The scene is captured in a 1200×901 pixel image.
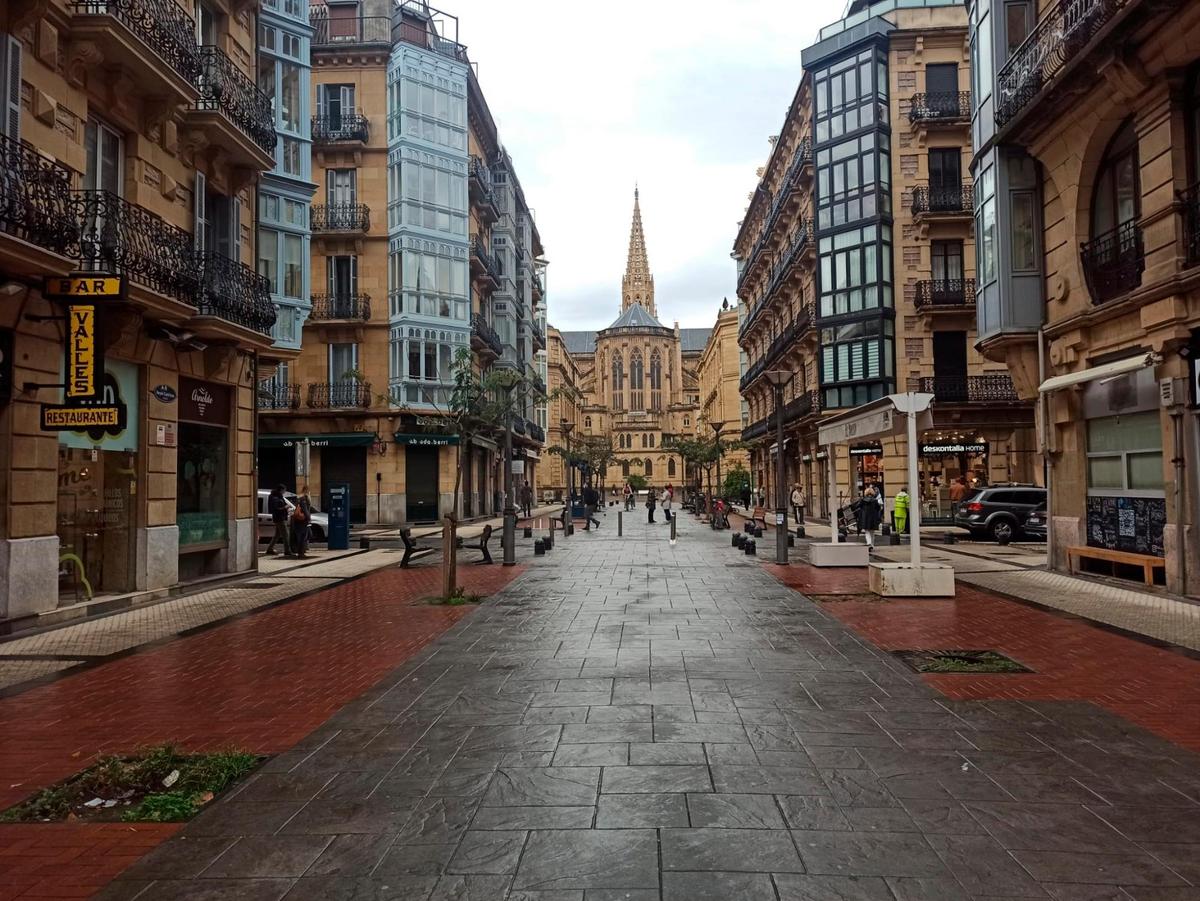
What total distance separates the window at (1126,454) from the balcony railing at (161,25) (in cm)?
1551

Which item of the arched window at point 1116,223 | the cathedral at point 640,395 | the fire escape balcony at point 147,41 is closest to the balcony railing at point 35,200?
the fire escape balcony at point 147,41

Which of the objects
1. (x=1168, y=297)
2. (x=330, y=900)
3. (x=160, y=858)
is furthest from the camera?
(x=1168, y=297)

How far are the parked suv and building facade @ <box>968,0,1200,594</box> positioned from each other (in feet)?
25.5

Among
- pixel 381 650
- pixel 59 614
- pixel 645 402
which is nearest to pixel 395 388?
pixel 59 614

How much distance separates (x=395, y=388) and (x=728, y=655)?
29.7 metres

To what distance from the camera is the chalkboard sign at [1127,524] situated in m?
12.4

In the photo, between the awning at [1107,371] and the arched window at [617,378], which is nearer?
the awning at [1107,371]

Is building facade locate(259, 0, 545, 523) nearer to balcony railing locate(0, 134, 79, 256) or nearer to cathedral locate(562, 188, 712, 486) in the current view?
balcony railing locate(0, 134, 79, 256)

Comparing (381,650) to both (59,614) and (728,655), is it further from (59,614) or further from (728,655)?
(59,614)

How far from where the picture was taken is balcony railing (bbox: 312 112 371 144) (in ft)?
116

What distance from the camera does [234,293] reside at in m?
14.6

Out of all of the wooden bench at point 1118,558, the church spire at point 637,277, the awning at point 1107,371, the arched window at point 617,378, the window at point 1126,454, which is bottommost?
the wooden bench at point 1118,558

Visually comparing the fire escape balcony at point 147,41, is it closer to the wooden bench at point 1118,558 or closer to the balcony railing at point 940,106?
the wooden bench at point 1118,558

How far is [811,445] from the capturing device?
38812 mm
